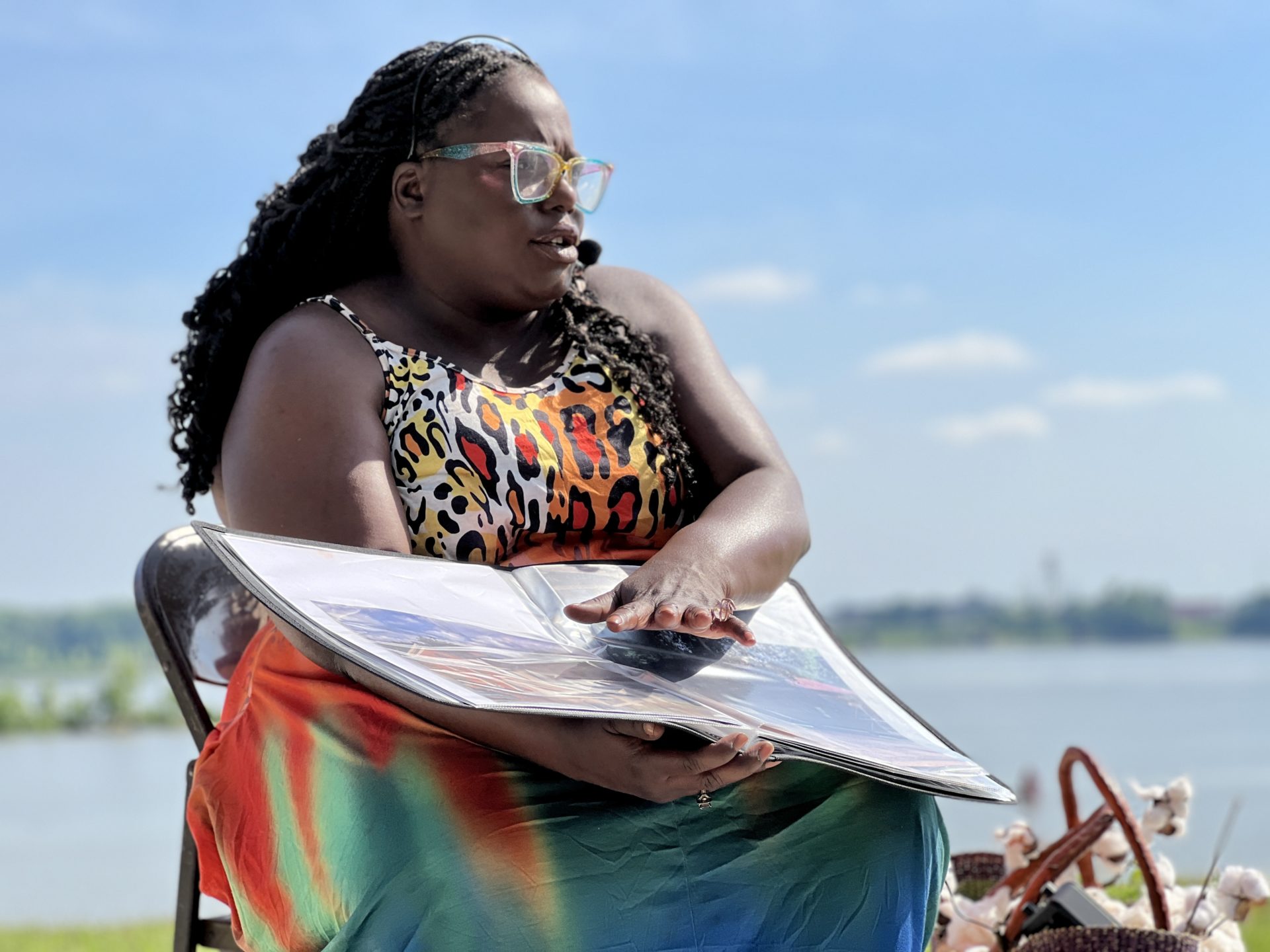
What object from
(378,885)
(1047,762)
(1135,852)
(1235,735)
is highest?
(378,885)

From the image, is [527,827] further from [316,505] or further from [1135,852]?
[1135,852]

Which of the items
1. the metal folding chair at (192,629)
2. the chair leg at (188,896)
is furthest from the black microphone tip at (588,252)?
the chair leg at (188,896)

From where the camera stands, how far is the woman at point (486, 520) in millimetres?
1732

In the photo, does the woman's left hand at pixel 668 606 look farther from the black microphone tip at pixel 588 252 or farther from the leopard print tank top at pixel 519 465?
the black microphone tip at pixel 588 252

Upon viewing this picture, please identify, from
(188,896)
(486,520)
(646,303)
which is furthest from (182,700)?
(646,303)

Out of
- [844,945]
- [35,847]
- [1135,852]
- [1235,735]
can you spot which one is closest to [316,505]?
[844,945]

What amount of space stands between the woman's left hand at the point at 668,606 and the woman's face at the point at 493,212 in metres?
0.64

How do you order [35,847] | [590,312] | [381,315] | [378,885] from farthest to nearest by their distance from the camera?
[35,847] → [590,312] → [381,315] → [378,885]

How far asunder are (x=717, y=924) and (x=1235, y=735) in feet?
69.5

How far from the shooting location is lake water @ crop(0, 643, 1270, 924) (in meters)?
7.98

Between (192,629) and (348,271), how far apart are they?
70 centimetres

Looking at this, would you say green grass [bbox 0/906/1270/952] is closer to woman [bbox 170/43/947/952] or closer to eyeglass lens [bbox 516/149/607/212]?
woman [bbox 170/43/947/952]

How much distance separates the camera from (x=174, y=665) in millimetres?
2492

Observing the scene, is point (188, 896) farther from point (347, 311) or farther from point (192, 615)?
point (347, 311)
